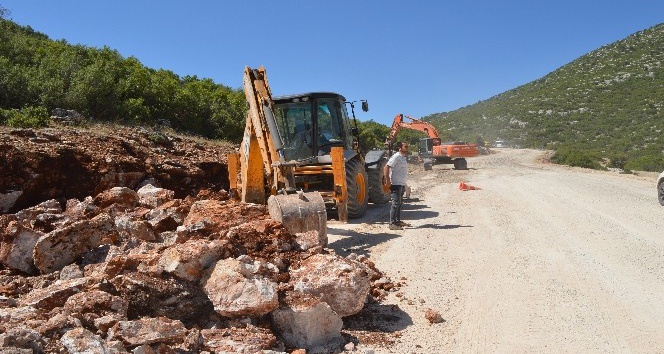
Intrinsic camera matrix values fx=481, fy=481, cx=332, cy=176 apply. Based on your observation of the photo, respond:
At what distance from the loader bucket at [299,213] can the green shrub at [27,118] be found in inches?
343

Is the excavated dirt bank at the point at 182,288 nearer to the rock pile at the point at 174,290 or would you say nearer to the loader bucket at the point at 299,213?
the rock pile at the point at 174,290

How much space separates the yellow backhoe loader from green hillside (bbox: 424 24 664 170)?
21394 millimetres

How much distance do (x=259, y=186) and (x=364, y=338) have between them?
175 inches

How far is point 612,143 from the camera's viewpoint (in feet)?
136

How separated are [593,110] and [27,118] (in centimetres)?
5732

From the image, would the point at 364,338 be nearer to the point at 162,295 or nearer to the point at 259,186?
the point at 162,295

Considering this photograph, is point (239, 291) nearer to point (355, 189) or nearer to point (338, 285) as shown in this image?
point (338, 285)

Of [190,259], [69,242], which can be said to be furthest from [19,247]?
[190,259]

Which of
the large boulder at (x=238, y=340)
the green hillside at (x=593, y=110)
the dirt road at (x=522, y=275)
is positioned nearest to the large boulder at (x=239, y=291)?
the large boulder at (x=238, y=340)

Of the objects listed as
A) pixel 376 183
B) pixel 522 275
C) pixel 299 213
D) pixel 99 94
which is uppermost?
pixel 99 94

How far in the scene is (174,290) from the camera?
4086mm

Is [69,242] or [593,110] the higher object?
[593,110]

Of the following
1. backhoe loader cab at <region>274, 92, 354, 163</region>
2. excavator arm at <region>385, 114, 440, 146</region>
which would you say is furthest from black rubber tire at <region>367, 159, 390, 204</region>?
excavator arm at <region>385, 114, 440, 146</region>

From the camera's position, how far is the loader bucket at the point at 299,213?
6.06 metres
